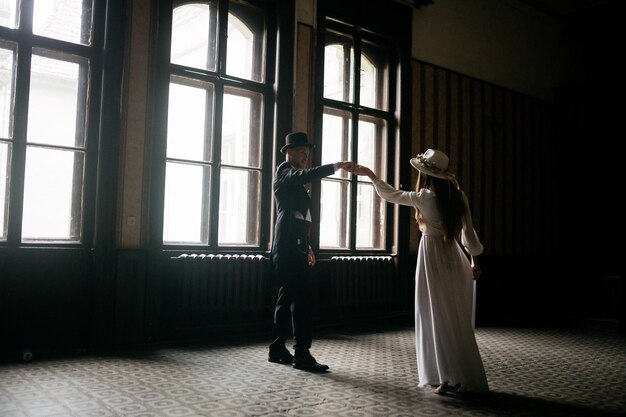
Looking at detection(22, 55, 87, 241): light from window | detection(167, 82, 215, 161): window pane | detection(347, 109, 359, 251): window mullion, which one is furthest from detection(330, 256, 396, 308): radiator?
detection(22, 55, 87, 241): light from window

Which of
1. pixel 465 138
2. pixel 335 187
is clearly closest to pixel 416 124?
pixel 465 138

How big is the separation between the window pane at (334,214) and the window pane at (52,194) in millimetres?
2544

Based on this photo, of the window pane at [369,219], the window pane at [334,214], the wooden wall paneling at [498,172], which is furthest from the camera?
the wooden wall paneling at [498,172]

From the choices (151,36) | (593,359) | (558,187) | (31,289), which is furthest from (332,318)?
(558,187)

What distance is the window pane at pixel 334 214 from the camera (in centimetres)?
604

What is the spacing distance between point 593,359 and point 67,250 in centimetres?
435

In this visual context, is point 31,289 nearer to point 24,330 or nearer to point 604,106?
point 24,330

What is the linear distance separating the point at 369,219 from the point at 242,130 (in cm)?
194

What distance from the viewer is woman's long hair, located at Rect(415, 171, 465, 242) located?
10.9 feet

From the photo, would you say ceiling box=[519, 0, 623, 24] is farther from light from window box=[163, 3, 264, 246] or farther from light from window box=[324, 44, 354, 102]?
light from window box=[163, 3, 264, 246]

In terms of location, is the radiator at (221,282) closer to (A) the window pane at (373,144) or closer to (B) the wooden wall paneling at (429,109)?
(A) the window pane at (373,144)

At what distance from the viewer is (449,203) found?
335cm

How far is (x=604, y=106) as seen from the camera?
7500mm

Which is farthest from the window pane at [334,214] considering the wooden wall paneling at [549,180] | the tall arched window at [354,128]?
the wooden wall paneling at [549,180]
